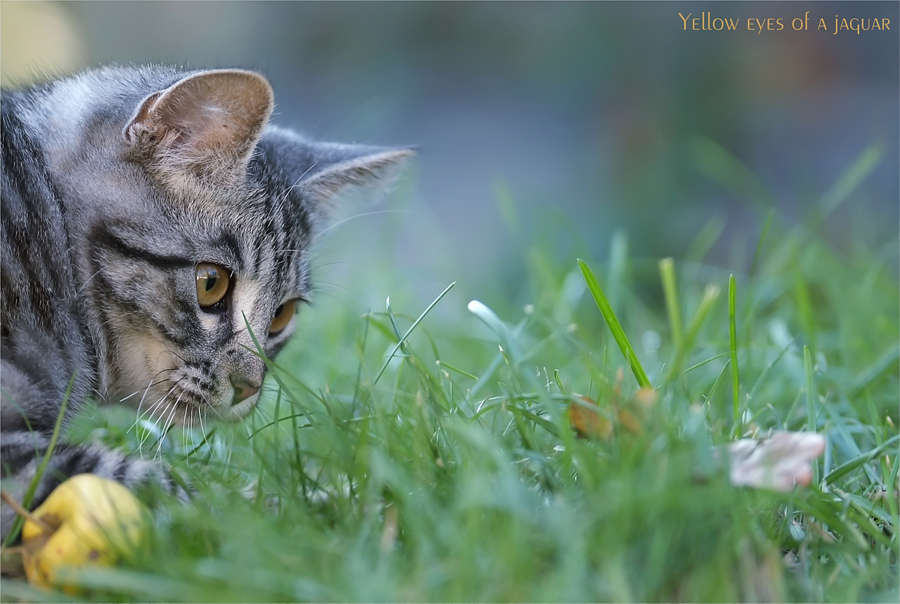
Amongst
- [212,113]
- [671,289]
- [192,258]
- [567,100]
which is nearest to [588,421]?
[671,289]

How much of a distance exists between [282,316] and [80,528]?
31.4 inches

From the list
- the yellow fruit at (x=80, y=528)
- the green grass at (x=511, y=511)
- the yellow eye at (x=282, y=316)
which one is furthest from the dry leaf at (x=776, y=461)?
the yellow eye at (x=282, y=316)

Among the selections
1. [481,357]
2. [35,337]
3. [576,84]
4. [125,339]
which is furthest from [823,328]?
[576,84]

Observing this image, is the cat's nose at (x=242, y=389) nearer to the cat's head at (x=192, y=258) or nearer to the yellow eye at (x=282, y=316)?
the cat's head at (x=192, y=258)

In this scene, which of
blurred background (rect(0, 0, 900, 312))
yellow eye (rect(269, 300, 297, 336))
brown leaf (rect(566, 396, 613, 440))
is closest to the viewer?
brown leaf (rect(566, 396, 613, 440))

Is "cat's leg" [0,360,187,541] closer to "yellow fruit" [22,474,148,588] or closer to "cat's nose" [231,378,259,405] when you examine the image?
"yellow fruit" [22,474,148,588]

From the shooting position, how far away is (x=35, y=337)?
1.23 m

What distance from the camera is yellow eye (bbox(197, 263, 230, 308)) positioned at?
1.41 meters

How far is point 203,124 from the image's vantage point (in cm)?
146

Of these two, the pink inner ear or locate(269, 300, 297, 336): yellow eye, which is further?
locate(269, 300, 297, 336): yellow eye

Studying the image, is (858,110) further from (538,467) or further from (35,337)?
(35,337)

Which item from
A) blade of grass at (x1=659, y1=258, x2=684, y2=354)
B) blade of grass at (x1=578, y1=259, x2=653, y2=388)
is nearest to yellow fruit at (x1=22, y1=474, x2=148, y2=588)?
blade of grass at (x1=578, y1=259, x2=653, y2=388)

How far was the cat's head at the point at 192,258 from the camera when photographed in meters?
1.38

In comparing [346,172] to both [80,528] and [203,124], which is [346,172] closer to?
[203,124]
